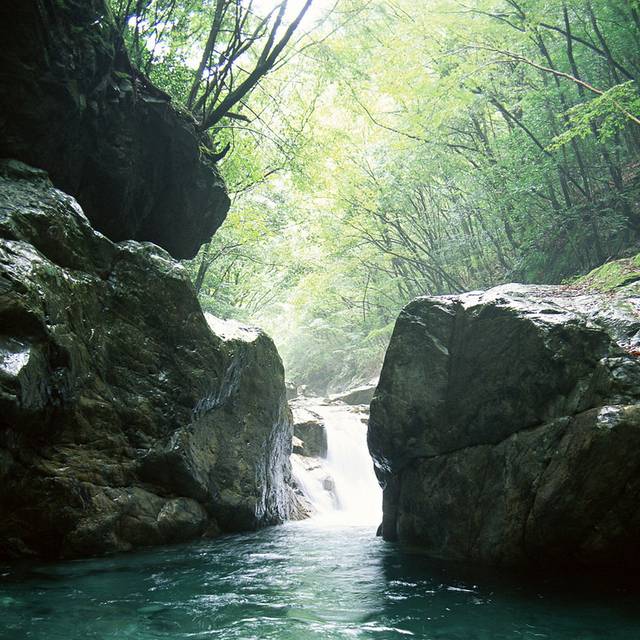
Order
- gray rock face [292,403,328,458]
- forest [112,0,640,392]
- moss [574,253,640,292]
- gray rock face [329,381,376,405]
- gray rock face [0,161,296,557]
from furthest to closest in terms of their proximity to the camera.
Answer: gray rock face [329,381,376,405]
gray rock face [292,403,328,458]
forest [112,0,640,392]
moss [574,253,640,292]
gray rock face [0,161,296,557]

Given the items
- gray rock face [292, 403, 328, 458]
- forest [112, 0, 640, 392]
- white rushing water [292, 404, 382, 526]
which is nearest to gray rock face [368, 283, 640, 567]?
forest [112, 0, 640, 392]

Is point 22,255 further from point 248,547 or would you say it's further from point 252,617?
point 248,547

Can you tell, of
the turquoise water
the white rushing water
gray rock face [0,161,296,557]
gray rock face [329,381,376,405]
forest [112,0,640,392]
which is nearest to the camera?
the turquoise water

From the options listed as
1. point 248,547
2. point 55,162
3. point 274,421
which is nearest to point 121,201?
point 55,162

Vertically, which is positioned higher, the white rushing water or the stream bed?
the stream bed

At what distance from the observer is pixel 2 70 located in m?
6.24

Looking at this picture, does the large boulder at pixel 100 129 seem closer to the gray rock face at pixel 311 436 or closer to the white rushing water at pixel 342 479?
the white rushing water at pixel 342 479

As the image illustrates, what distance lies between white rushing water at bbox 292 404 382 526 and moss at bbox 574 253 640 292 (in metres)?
6.45

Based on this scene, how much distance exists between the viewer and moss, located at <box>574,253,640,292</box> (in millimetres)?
6910

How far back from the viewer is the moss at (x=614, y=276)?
272 inches

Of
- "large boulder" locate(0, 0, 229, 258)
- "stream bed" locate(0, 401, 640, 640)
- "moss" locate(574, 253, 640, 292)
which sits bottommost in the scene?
"stream bed" locate(0, 401, 640, 640)

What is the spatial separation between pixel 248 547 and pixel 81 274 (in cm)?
423

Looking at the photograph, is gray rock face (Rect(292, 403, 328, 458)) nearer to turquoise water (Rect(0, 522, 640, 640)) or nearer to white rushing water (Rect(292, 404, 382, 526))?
white rushing water (Rect(292, 404, 382, 526))

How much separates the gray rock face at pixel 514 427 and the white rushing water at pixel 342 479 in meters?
4.90
